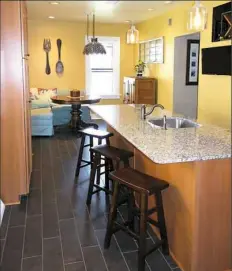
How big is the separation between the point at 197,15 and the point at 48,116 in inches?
170

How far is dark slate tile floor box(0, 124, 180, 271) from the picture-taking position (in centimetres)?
196

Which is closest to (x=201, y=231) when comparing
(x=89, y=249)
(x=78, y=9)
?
(x=89, y=249)

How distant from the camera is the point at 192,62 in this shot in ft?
18.2

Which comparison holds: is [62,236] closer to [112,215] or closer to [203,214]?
[112,215]

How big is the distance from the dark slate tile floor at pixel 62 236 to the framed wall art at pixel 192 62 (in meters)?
2.99

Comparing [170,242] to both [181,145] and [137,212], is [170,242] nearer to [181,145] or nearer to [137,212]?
[137,212]

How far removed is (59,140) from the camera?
5.30 meters

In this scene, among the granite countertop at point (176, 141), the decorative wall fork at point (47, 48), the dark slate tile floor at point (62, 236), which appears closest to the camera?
the granite countertop at point (176, 141)

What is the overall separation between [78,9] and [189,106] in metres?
4.65

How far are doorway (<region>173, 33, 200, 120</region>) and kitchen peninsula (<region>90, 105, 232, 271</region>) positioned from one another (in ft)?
11.2

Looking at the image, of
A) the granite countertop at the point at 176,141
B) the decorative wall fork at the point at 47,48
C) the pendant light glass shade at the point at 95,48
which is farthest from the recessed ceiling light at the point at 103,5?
the decorative wall fork at the point at 47,48

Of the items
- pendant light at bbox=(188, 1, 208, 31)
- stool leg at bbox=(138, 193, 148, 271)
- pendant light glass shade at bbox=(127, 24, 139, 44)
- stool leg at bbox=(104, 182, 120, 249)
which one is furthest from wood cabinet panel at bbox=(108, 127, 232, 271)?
pendant light glass shade at bbox=(127, 24, 139, 44)

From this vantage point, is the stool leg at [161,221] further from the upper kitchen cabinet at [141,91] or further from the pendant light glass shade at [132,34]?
the upper kitchen cabinet at [141,91]

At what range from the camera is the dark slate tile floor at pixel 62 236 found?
6.45ft
